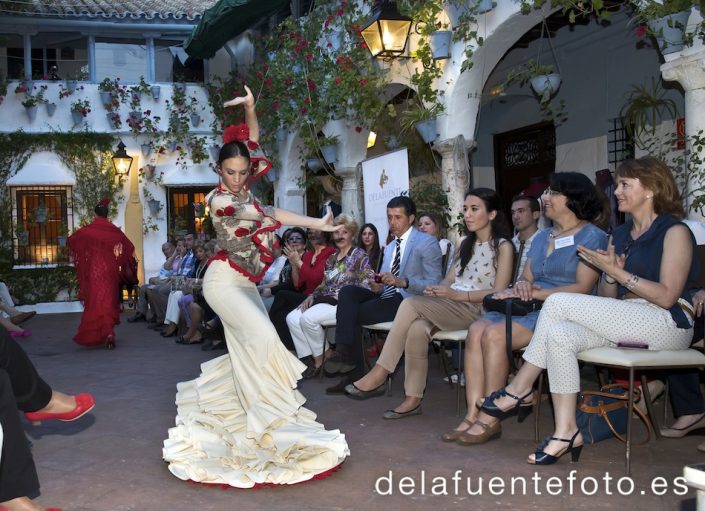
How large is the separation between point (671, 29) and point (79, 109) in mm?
13448

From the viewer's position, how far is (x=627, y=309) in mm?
3812

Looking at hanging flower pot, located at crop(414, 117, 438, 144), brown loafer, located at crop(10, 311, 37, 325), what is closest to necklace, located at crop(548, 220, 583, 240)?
hanging flower pot, located at crop(414, 117, 438, 144)

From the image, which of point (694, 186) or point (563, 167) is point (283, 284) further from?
point (563, 167)

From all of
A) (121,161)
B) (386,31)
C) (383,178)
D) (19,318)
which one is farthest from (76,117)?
(383,178)

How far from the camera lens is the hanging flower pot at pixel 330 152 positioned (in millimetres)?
10781

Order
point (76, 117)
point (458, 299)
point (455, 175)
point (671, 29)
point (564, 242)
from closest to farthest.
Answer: point (564, 242)
point (458, 299)
point (671, 29)
point (455, 175)
point (76, 117)

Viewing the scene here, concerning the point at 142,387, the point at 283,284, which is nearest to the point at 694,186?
the point at 283,284

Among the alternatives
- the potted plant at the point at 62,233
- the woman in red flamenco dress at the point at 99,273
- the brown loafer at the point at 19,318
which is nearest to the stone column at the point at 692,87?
the woman in red flamenco dress at the point at 99,273

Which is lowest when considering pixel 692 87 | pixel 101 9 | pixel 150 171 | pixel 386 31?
pixel 692 87

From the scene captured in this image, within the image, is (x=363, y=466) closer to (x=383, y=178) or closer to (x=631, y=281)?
(x=631, y=281)

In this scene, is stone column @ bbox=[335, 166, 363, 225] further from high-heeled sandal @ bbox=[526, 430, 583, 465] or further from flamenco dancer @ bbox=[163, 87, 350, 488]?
high-heeled sandal @ bbox=[526, 430, 583, 465]

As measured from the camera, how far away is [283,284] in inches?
301

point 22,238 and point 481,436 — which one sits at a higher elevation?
point 22,238

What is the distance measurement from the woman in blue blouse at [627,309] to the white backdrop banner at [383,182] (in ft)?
12.3
